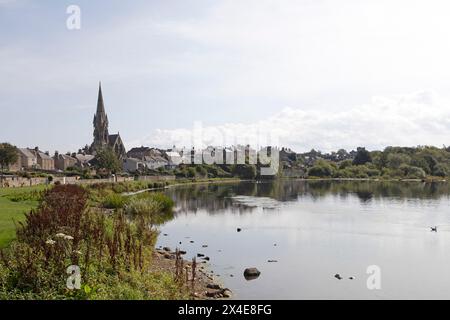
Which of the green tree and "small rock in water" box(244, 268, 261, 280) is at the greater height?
the green tree

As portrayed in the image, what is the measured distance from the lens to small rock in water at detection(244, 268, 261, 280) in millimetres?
21906

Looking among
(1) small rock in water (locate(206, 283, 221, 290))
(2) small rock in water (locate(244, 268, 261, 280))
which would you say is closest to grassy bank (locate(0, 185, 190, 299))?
(1) small rock in water (locate(206, 283, 221, 290))

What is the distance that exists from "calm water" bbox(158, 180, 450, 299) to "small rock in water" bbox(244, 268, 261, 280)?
24 centimetres

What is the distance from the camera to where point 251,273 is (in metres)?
22.2

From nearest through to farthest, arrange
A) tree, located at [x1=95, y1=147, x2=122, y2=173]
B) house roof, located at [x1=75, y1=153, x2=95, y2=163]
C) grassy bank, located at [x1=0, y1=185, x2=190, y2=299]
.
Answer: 1. grassy bank, located at [x1=0, y1=185, x2=190, y2=299]
2. tree, located at [x1=95, y1=147, x2=122, y2=173]
3. house roof, located at [x1=75, y1=153, x2=95, y2=163]

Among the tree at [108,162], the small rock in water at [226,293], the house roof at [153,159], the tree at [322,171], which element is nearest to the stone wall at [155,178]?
the tree at [108,162]

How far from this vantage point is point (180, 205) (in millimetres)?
58219

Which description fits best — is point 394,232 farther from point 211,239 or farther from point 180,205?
point 180,205

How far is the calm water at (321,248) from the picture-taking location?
20.3 metres

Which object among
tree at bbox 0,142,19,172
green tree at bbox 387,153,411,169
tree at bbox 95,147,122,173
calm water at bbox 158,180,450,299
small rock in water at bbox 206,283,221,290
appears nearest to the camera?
small rock in water at bbox 206,283,221,290

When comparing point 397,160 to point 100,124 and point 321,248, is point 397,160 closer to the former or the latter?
point 100,124

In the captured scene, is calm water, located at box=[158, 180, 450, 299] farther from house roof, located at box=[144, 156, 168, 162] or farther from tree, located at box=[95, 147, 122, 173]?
house roof, located at box=[144, 156, 168, 162]

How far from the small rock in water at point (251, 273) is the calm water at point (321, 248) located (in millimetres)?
237
